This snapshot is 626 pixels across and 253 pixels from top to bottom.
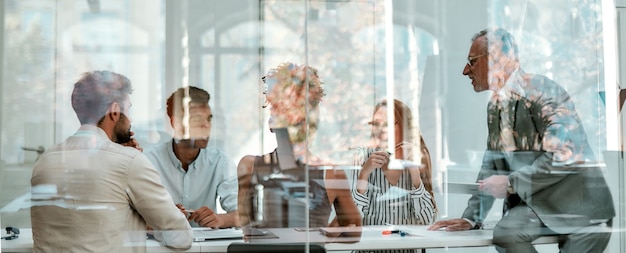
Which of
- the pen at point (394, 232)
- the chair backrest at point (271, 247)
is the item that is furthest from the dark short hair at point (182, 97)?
the pen at point (394, 232)

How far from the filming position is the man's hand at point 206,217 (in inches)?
134

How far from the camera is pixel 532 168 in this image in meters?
3.91

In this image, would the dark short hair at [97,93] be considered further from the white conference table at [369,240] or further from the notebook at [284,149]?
the notebook at [284,149]

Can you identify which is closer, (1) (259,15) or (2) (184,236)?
(2) (184,236)

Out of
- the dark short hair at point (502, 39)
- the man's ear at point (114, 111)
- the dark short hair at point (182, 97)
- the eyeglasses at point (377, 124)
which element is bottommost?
the eyeglasses at point (377, 124)

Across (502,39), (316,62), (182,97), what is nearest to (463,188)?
(502,39)

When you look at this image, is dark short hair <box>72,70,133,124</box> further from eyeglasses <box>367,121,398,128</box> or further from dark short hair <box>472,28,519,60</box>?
dark short hair <box>472,28,519,60</box>

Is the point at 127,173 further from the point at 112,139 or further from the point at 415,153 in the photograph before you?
the point at 415,153

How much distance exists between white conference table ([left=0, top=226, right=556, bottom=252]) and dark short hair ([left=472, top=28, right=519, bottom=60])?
0.93 meters

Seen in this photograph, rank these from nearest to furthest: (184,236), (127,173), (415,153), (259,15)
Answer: (127,173) < (184,236) < (259,15) < (415,153)

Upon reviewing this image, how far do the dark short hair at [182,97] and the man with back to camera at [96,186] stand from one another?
18 cm

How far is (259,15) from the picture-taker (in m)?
3.68

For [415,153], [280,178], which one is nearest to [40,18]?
[280,178]

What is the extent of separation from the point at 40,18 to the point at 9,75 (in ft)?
0.90
